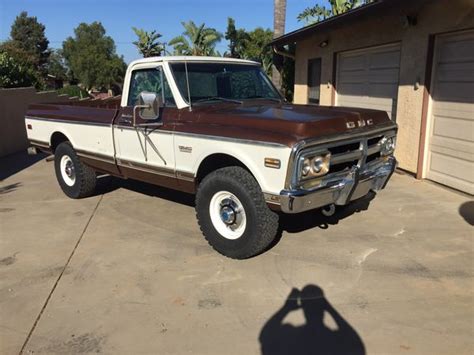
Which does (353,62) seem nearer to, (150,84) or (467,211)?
(467,211)

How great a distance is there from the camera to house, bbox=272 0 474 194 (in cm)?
699

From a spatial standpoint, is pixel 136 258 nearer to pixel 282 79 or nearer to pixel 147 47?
pixel 282 79

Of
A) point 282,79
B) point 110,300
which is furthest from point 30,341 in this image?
point 282,79

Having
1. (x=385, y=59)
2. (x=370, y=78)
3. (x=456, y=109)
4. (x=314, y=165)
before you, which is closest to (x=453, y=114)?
(x=456, y=109)

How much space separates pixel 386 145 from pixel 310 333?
249 centimetres

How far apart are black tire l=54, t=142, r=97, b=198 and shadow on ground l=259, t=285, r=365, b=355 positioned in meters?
4.19

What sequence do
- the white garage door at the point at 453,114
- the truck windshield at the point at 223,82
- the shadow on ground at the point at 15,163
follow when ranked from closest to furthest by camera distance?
the truck windshield at the point at 223,82
the white garage door at the point at 453,114
the shadow on ground at the point at 15,163

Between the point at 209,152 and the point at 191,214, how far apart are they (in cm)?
183

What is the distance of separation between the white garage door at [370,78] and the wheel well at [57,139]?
5.92 m

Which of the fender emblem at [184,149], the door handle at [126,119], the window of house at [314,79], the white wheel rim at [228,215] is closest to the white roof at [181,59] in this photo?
the door handle at [126,119]

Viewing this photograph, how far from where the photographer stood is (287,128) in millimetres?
4043

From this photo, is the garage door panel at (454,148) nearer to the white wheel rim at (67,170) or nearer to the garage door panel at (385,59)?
the garage door panel at (385,59)

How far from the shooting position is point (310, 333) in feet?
11.3

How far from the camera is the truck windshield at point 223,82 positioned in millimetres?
5289
